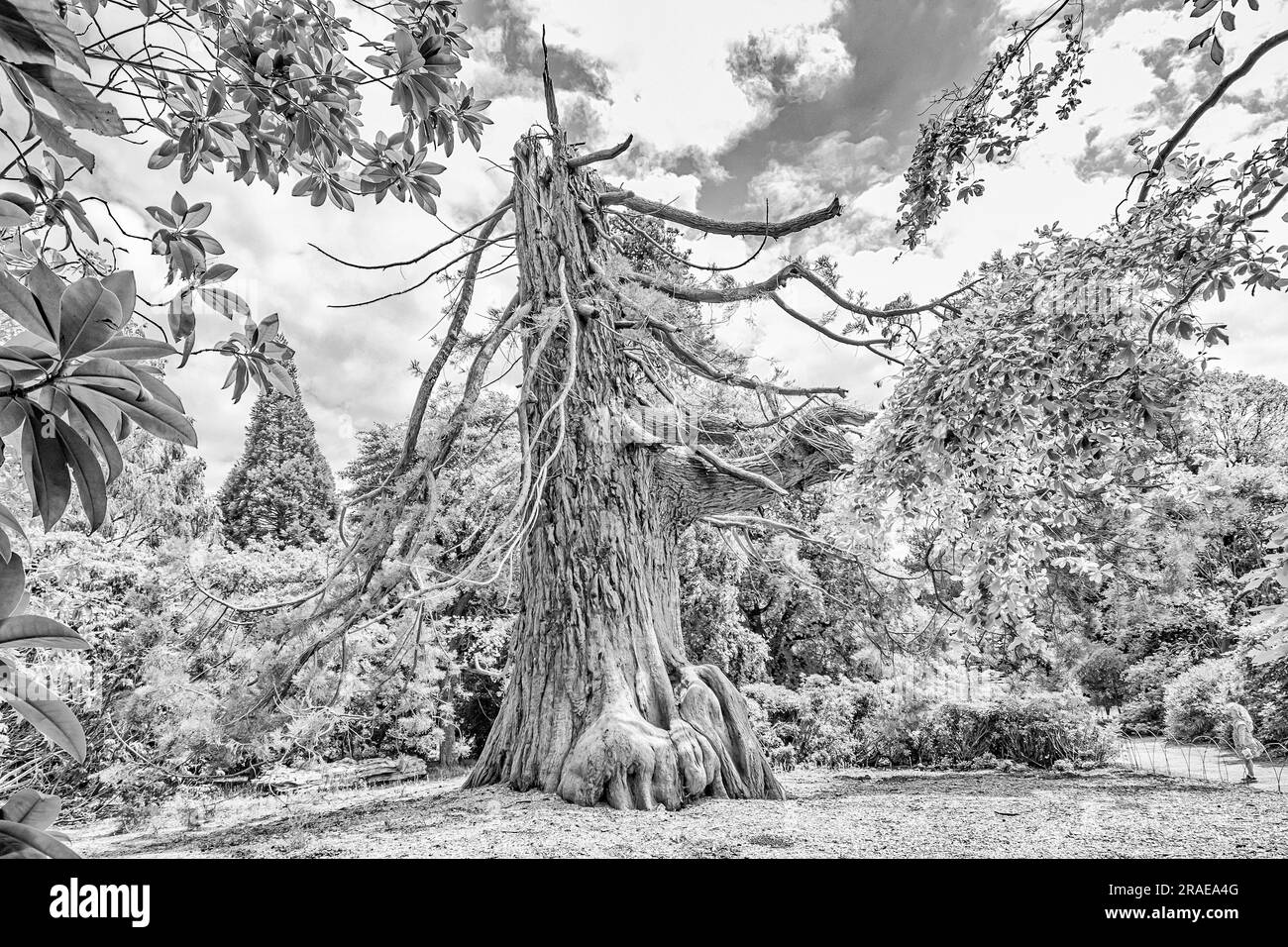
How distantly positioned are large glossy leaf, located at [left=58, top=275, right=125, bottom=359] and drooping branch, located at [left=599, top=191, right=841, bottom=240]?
341 cm

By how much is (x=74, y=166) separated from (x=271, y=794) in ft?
17.7

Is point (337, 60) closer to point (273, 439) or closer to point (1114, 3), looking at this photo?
point (1114, 3)

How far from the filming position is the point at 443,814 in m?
2.64

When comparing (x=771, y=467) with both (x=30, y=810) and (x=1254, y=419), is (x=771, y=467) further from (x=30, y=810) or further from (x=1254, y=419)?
(x=1254, y=419)

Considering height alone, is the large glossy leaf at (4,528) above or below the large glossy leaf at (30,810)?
above

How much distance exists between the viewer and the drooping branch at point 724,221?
338 centimetres

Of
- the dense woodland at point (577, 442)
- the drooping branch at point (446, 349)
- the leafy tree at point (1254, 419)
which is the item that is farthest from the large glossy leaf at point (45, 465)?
the leafy tree at point (1254, 419)

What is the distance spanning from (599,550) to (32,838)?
9.27 feet

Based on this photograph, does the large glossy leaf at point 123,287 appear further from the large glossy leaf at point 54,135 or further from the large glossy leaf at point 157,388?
the large glossy leaf at point 54,135

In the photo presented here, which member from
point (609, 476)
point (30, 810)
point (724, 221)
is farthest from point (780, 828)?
point (724, 221)

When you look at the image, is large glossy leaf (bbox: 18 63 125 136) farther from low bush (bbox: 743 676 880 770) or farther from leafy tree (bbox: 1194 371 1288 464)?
leafy tree (bbox: 1194 371 1288 464)

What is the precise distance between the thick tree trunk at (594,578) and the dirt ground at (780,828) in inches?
7.7

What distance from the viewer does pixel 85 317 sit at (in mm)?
522

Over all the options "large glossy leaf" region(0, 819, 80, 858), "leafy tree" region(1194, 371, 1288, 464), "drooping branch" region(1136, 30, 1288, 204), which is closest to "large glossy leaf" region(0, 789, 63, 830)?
"large glossy leaf" region(0, 819, 80, 858)
